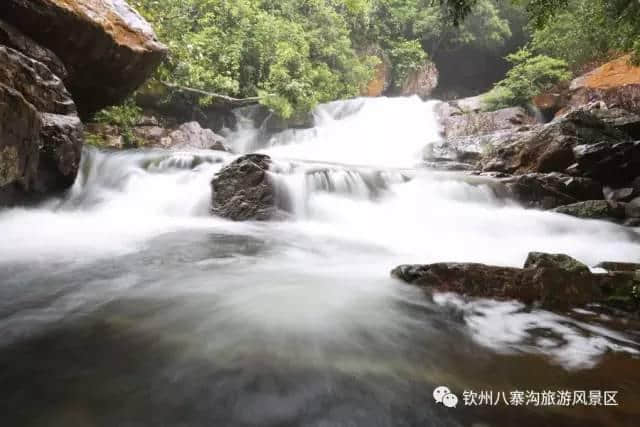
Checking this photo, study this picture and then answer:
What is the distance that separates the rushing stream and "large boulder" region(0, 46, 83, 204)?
39cm

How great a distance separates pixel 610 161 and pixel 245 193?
798 centimetres

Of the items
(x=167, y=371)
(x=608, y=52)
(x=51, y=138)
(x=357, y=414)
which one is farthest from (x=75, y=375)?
(x=608, y=52)

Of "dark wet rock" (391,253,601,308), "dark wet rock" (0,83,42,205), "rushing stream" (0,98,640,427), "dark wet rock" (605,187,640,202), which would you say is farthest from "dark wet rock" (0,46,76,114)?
"dark wet rock" (605,187,640,202)

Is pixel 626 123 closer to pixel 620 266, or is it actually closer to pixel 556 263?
pixel 620 266

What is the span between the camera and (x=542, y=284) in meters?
3.09

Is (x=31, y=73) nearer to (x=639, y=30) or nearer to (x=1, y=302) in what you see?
(x=1, y=302)

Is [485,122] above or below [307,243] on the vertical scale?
above

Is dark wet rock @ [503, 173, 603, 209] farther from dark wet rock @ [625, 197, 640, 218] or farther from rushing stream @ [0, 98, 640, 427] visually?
rushing stream @ [0, 98, 640, 427]

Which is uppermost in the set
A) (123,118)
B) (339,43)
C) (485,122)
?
(339,43)

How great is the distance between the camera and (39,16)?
5785mm

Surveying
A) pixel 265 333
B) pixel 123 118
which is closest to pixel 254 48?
pixel 123 118

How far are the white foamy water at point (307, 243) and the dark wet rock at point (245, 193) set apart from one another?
11.7 inches

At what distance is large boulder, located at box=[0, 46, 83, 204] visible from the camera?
13.7ft

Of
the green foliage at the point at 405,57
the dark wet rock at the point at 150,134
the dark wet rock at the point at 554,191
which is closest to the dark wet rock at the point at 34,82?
the dark wet rock at the point at 150,134
